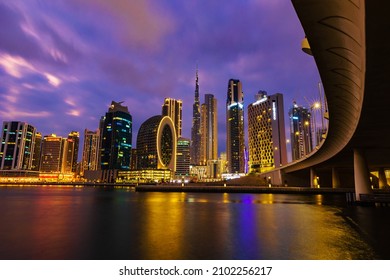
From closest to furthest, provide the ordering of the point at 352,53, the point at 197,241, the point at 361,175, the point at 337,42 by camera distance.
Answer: the point at 337,42 < the point at 352,53 < the point at 197,241 < the point at 361,175

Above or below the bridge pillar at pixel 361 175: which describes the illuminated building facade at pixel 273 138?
above

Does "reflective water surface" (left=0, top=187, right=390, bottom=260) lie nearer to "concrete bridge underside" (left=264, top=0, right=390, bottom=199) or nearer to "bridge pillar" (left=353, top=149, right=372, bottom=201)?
"concrete bridge underside" (left=264, top=0, right=390, bottom=199)

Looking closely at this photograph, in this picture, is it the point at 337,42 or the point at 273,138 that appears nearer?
the point at 337,42

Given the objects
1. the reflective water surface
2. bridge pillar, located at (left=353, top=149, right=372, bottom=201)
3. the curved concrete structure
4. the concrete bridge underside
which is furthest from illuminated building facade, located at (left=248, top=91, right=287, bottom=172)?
the curved concrete structure

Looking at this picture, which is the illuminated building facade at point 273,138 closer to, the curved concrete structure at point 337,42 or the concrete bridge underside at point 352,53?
the concrete bridge underside at point 352,53

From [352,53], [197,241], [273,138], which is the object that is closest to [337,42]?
[352,53]

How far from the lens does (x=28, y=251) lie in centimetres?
1639

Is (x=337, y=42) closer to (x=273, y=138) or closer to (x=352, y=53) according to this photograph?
(x=352, y=53)

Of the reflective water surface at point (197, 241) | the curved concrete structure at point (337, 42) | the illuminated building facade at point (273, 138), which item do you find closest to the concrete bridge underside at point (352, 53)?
the curved concrete structure at point (337, 42)

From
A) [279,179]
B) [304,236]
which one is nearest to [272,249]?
[304,236]

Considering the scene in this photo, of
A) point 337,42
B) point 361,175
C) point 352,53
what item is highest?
point 337,42

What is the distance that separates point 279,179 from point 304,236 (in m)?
98.1
